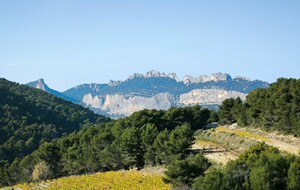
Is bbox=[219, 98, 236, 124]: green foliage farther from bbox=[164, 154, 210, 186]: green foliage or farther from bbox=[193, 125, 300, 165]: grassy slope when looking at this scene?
bbox=[164, 154, 210, 186]: green foliage

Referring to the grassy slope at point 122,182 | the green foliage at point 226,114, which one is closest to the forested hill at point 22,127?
the green foliage at point 226,114

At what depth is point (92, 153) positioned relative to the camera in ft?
262

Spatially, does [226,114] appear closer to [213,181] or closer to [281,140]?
[281,140]

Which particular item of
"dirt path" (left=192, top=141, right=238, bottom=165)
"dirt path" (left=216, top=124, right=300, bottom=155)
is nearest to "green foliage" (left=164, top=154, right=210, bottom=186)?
"dirt path" (left=192, top=141, right=238, bottom=165)

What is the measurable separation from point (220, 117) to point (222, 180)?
233 ft

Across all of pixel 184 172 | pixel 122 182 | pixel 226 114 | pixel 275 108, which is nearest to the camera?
pixel 184 172

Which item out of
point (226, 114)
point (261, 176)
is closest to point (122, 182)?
point (261, 176)

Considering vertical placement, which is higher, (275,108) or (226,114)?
(275,108)

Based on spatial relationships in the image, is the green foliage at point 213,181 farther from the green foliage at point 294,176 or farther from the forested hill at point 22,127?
the forested hill at point 22,127

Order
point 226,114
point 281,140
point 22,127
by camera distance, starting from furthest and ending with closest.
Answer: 1. point 22,127
2. point 226,114
3. point 281,140

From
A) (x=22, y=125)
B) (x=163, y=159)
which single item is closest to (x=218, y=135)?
(x=163, y=159)

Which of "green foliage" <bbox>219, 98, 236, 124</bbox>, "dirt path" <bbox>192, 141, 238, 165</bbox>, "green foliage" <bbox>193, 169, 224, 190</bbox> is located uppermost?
"green foliage" <bbox>219, 98, 236, 124</bbox>

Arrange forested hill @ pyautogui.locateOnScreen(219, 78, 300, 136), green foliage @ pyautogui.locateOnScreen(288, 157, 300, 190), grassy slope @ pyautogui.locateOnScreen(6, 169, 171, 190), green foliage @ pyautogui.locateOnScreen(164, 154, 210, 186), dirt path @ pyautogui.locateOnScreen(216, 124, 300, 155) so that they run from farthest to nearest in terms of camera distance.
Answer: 1. forested hill @ pyautogui.locateOnScreen(219, 78, 300, 136)
2. dirt path @ pyautogui.locateOnScreen(216, 124, 300, 155)
3. grassy slope @ pyautogui.locateOnScreen(6, 169, 171, 190)
4. green foliage @ pyautogui.locateOnScreen(164, 154, 210, 186)
5. green foliage @ pyautogui.locateOnScreen(288, 157, 300, 190)

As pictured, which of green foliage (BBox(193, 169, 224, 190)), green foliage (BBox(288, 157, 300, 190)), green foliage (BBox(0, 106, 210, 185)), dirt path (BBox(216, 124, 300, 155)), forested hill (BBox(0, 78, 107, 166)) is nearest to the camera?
green foliage (BBox(288, 157, 300, 190))
